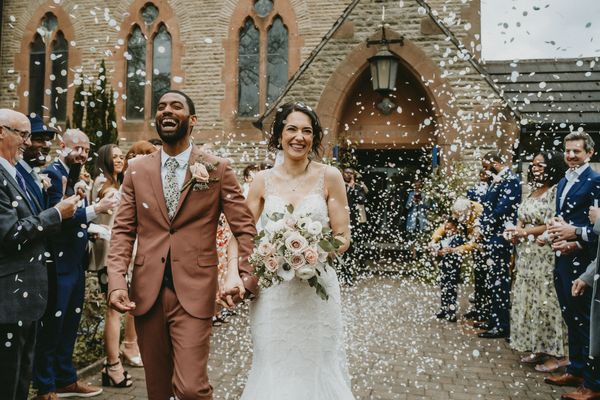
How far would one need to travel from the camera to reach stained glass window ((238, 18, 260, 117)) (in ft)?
49.3

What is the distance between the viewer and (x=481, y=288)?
7.71 metres

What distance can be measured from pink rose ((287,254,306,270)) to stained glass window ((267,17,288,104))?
1230 cm

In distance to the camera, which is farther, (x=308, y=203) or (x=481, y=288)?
(x=481, y=288)

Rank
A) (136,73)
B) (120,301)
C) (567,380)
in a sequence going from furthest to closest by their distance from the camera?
1. (136,73)
2. (567,380)
3. (120,301)

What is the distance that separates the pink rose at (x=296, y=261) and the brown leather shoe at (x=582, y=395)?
3356 mm

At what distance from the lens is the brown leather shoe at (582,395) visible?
4703 millimetres

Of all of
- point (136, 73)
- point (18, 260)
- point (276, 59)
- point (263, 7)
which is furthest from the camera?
point (136, 73)

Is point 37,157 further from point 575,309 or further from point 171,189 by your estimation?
point 575,309

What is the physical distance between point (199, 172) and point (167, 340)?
1079 millimetres

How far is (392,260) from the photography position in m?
14.2

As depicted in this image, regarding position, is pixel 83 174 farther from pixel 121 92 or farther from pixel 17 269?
pixel 121 92

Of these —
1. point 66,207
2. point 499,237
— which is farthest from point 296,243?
point 499,237

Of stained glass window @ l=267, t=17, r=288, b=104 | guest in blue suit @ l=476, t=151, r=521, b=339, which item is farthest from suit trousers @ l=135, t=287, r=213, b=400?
stained glass window @ l=267, t=17, r=288, b=104

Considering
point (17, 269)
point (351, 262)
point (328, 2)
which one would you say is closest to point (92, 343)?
point (17, 269)
